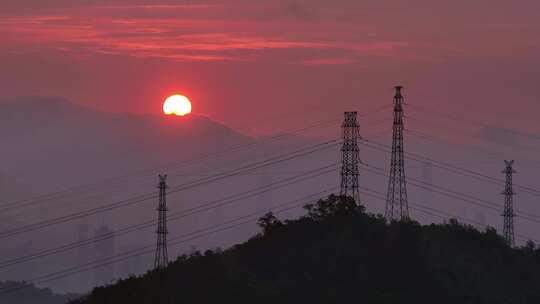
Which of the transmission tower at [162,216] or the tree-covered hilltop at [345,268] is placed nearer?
the tree-covered hilltop at [345,268]

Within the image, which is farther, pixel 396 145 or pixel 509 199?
pixel 509 199

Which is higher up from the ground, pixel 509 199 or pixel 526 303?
pixel 509 199

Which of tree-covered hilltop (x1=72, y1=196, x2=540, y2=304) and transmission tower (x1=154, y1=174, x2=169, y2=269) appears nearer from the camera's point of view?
tree-covered hilltop (x1=72, y1=196, x2=540, y2=304)

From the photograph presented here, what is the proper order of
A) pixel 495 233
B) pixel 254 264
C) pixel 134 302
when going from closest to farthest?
pixel 134 302
pixel 254 264
pixel 495 233

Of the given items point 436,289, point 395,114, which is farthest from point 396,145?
point 436,289

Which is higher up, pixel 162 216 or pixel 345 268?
pixel 162 216

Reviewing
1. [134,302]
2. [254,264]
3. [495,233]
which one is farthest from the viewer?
[495,233]

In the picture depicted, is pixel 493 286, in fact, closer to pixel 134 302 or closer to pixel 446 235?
pixel 446 235

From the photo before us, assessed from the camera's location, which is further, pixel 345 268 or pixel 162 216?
pixel 162 216
